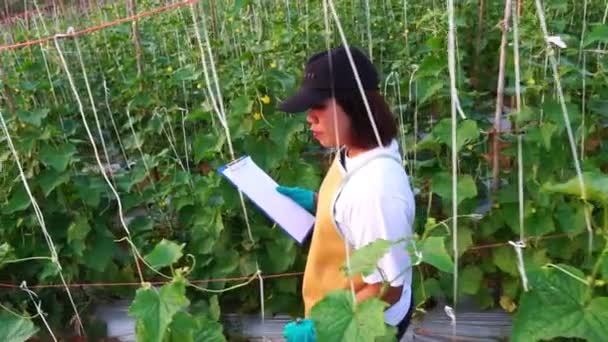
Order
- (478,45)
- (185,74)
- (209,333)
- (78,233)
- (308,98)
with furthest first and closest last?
(478,45) < (185,74) < (78,233) < (308,98) < (209,333)

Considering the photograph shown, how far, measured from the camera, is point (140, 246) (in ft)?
9.09

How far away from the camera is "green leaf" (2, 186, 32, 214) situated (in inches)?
104

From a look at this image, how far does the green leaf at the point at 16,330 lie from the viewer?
5.10 ft

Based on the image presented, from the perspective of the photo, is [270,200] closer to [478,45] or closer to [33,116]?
[33,116]

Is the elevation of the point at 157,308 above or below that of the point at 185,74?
below

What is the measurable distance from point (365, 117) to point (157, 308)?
64cm

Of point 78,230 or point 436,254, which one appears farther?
point 78,230

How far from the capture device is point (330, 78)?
5.52 feet

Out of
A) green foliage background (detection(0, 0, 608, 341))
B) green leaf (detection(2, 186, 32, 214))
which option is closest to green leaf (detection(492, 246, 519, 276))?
green foliage background (detection(0, 0, 608, 341))

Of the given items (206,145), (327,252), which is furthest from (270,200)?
(206,145)

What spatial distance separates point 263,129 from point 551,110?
1008 mm

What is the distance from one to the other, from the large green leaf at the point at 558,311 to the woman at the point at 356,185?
336 millimetres

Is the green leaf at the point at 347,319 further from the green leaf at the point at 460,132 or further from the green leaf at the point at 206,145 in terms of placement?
the green leaf at the point at 206,145

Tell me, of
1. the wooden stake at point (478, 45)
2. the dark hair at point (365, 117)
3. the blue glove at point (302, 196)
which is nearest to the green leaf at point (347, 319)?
the dark hair at point (365, 117)
